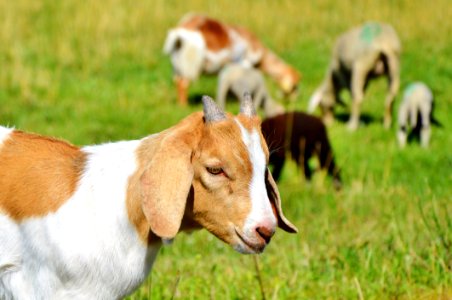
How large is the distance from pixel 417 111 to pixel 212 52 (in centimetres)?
435

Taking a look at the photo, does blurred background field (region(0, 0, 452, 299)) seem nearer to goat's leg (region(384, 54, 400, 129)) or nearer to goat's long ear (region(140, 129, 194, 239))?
goat's leg (region(384, 54, 400, 129))

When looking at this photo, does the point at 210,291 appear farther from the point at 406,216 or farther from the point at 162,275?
the point at 406,216

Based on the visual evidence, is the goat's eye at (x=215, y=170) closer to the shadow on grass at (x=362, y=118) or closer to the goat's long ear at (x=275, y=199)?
the goat's long ear at (x=275, y=199)

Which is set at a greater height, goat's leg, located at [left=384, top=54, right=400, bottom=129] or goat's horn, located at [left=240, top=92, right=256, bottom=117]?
goat's horn, located at [left=240, top=92, right=256, bottom=117]

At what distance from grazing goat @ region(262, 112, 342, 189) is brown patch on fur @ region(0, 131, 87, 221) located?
644 cm

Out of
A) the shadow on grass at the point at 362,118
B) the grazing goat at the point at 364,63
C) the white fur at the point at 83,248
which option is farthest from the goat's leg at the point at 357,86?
the white fur at the point at 83,248

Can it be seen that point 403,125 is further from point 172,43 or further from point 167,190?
point 167,190

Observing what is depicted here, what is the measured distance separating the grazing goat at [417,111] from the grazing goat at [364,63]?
62cm

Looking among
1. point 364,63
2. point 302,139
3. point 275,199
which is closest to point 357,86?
point 364,63

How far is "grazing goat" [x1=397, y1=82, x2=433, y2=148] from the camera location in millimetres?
12312

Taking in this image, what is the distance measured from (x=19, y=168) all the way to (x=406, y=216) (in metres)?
3.91

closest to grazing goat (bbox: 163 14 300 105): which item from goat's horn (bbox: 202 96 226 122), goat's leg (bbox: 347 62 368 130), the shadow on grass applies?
the shadow on grass

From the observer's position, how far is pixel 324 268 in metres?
5.86

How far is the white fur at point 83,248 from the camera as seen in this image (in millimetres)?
3736
